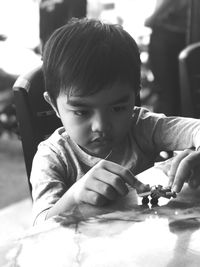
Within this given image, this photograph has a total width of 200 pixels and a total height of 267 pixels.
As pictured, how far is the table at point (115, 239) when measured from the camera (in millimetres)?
472

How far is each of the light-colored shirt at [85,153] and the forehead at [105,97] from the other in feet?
0.50

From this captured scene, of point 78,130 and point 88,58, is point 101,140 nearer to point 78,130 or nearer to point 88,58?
point 78,130

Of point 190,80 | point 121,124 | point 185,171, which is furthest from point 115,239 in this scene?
point 190,80

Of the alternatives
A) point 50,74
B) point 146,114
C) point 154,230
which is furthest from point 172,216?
point 146,114

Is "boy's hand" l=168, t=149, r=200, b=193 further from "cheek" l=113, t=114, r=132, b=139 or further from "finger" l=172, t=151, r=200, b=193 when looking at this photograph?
"cheek" l=113, t=114, r=132, b=139

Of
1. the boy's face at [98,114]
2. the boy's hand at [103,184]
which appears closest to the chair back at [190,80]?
the boy's face at [98,114]

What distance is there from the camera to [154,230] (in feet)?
1.83

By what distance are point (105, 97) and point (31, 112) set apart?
0.25m

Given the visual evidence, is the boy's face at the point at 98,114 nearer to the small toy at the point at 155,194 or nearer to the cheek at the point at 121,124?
the cheek at the point at 121,124

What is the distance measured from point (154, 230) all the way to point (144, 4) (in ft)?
12.0

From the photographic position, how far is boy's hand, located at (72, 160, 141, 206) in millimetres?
701

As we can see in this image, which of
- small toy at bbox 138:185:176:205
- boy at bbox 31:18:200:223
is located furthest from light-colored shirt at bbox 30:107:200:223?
small toy at bbox 138:185:176:205

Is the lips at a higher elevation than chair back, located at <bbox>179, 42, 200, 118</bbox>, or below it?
higher

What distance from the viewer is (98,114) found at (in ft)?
2.71
